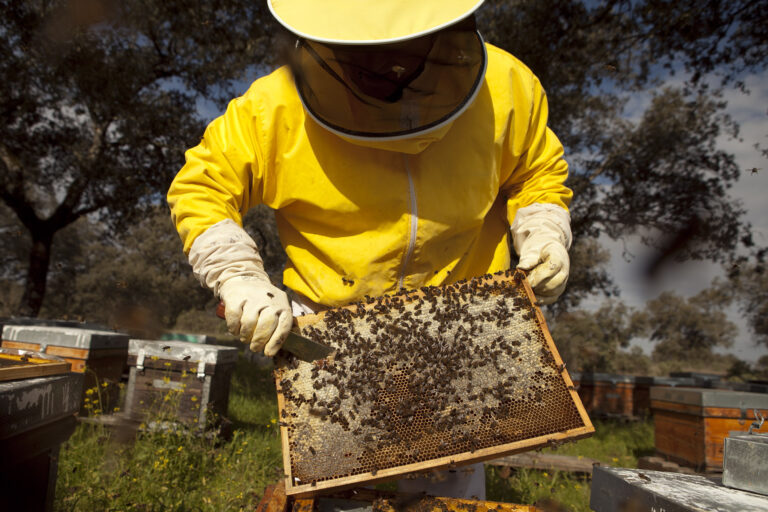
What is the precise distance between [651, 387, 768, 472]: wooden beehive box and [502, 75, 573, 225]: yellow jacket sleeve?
12.1ft

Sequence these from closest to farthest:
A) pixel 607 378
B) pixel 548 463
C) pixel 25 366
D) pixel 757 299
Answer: pixel 25 366, pixel 548 463, pixel 607 378, pixel 757 299

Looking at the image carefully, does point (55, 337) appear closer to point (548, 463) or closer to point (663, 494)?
point (548, 463)

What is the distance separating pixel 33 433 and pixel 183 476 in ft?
7.59

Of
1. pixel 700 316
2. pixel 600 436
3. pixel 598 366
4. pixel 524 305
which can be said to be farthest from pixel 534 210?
pixel 700 316

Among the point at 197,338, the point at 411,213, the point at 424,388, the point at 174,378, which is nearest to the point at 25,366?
the point at 424,388

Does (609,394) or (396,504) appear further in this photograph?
(609,394)

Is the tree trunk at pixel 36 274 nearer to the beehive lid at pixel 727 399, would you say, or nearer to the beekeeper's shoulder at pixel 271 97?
the beekeeper's shoulder at pixel 271 97

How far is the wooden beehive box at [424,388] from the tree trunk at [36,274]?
42.3 ft

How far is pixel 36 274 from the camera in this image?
12.3 m

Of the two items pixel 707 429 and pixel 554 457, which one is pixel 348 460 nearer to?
pixel 554 457

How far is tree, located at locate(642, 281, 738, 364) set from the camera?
134 feet

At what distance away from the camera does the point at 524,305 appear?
2324 millimetres

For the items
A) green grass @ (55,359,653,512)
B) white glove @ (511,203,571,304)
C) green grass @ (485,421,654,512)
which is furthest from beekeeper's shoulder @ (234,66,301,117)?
green grass @ (55,359,653,512)

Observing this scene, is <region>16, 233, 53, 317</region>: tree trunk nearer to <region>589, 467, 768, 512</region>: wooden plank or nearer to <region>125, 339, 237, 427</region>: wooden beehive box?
<region>125, 339, 237, 427</region>: wooden beehive box
